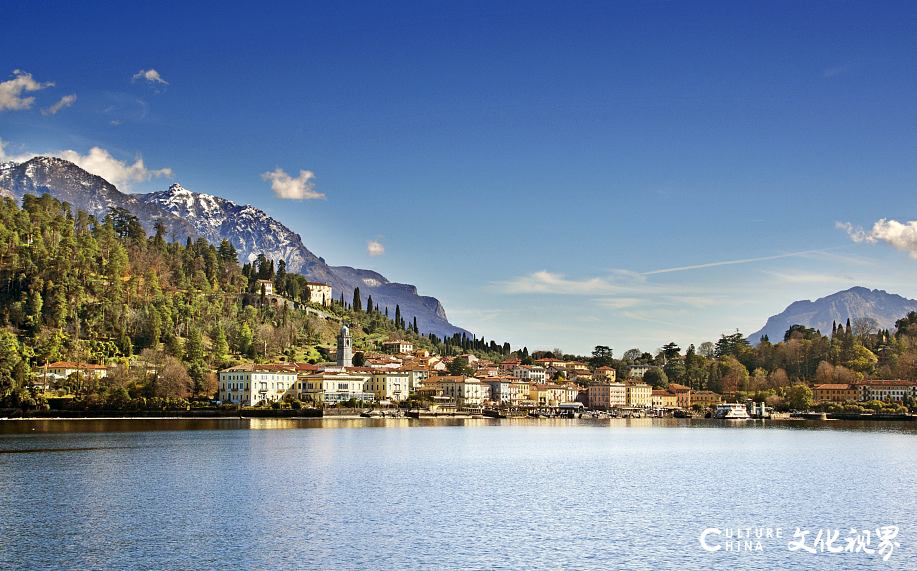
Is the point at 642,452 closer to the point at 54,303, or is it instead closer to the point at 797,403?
the point at 54,303

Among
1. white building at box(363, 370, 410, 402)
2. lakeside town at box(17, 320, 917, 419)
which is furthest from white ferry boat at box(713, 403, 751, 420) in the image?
white building at box(363, 370, 410, 402)

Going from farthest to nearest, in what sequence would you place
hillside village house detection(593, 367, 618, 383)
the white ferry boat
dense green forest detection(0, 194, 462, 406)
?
hillside village house detection(593, 367, 618, 383) < the white ferry boat < dense green forest detection(0, 194, 462, 406)

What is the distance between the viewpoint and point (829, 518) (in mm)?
27547

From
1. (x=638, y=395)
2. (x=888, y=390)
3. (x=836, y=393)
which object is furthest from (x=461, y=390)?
(x=888, y=390)

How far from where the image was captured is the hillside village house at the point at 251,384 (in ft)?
310

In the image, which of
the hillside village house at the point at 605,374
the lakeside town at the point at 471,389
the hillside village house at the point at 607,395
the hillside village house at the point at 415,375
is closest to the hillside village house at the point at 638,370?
the lakeside town at the point at 471,389

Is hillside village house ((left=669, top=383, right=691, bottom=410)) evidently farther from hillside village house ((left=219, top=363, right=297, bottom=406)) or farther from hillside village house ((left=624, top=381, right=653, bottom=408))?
hillside village house ((left=219, top=363, right=297, bottom=406))

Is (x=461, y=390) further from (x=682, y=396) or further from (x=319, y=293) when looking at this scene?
(x=319, y=293)

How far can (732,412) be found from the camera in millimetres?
125562

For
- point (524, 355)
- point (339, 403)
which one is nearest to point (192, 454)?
point (339, 403)

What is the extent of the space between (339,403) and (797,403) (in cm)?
7359

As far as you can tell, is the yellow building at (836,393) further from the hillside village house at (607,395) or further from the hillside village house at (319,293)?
the hillside village house at (319,293)

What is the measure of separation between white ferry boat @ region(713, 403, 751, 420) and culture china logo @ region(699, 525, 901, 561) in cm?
10361

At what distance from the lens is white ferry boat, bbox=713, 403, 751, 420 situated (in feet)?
409
